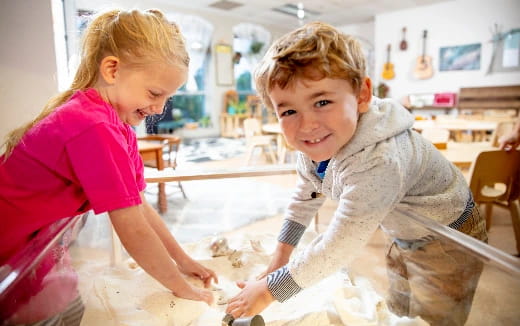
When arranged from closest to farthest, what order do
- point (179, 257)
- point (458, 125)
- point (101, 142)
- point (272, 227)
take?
point (101, 142) → point (179, 257) → point (272, 227) → point (458, 125)

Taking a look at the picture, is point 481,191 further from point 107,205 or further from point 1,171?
point 1,171

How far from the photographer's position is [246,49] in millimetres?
8062

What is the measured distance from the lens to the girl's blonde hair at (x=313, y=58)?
0.62 meters

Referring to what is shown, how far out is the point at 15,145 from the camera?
0.67m

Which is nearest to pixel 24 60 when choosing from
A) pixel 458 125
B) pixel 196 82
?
pixel 458 125

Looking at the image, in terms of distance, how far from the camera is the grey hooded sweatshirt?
2.10ft

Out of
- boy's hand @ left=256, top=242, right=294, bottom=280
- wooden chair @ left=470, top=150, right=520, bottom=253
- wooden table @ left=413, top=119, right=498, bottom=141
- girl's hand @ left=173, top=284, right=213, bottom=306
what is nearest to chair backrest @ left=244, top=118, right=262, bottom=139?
wooden table @ left=413, top=119, right=498, bottom=141

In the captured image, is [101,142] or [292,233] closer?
[101,142]

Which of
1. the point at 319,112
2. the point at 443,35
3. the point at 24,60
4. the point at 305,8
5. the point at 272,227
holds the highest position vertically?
the point at 305,8

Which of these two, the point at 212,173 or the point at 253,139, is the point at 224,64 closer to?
the point at 253,139

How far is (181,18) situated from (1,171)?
6765 millimetres

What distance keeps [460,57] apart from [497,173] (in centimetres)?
541

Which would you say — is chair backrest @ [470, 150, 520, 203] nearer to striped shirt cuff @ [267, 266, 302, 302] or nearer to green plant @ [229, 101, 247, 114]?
striped shirt cuff @ [267, 266, 302, 302]

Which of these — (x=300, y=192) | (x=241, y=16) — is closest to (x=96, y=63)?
(x=300, y=192)
